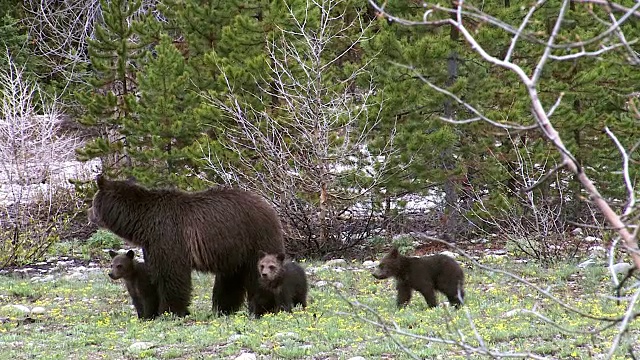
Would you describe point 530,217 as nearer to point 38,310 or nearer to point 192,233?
point 192,233

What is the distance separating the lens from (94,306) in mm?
11648

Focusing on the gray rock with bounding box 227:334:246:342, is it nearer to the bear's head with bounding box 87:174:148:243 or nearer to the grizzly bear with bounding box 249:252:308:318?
the grizzly bear with bounding box 249:252:308:318

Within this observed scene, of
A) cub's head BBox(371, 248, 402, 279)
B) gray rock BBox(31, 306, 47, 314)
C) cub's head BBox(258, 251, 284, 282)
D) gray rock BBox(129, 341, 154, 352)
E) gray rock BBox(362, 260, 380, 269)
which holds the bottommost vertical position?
gray rock BBox(362, 260, 380, 269)

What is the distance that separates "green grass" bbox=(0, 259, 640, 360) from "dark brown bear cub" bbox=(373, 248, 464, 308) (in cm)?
20

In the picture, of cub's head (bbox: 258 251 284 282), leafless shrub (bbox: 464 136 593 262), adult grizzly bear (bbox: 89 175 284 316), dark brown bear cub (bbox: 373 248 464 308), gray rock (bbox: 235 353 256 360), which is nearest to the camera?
gray rock (bbox: 235 353 256 360)

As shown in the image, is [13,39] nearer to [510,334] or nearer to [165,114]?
[165,114]

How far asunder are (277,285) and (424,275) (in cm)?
168

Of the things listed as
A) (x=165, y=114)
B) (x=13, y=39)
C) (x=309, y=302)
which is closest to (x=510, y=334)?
(x=309, y=302)

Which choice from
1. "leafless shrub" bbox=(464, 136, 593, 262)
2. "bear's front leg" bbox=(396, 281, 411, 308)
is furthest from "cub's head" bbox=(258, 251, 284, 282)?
"leafless shrub" bbox=(464, 136, 593, 262)

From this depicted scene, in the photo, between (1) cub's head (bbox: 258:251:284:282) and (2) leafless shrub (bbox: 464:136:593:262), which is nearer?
(1) cub's head (bbox: 258:251:284:282)

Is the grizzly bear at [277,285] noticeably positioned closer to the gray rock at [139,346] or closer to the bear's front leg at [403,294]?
the bear's front leg at [403,294]

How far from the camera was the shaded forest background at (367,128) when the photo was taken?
15.3m

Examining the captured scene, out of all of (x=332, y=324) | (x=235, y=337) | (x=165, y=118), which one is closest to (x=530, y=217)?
(x=165, y=118)

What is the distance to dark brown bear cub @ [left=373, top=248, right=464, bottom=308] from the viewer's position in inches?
393
